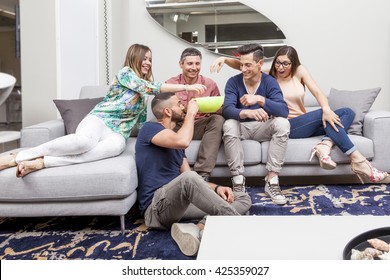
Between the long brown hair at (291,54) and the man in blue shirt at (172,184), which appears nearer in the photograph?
the man in blue shirt at (172,184)

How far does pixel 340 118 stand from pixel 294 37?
1419mm

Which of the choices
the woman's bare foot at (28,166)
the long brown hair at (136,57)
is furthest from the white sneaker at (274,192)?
the woman's bare foot at (28,166)

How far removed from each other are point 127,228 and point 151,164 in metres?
0.37

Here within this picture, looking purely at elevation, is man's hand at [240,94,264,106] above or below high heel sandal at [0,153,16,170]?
above

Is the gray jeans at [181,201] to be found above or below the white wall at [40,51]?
below


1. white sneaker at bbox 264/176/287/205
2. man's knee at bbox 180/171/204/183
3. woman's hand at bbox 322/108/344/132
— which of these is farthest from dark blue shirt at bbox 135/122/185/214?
woman's hand at bbox 322/108/344/132

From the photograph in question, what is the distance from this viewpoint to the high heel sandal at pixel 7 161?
1.99 meters

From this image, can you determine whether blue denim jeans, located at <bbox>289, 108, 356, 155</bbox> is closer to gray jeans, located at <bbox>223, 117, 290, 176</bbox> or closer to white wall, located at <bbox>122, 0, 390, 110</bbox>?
gray jeans, located at <bbox>223, 117, 290, 176</bbox>

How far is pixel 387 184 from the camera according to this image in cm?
278

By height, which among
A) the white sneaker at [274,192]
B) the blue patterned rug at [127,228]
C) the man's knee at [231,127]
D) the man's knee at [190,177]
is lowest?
the blue patterned rug at [127,228]

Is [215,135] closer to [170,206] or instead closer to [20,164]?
[170,206]

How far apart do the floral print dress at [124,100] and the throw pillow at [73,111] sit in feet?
1.06

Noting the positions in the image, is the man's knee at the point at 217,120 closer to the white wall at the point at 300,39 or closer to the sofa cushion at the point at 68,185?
the sofa cushion at the point at 68,185

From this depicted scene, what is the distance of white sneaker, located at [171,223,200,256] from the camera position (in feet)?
5.27
